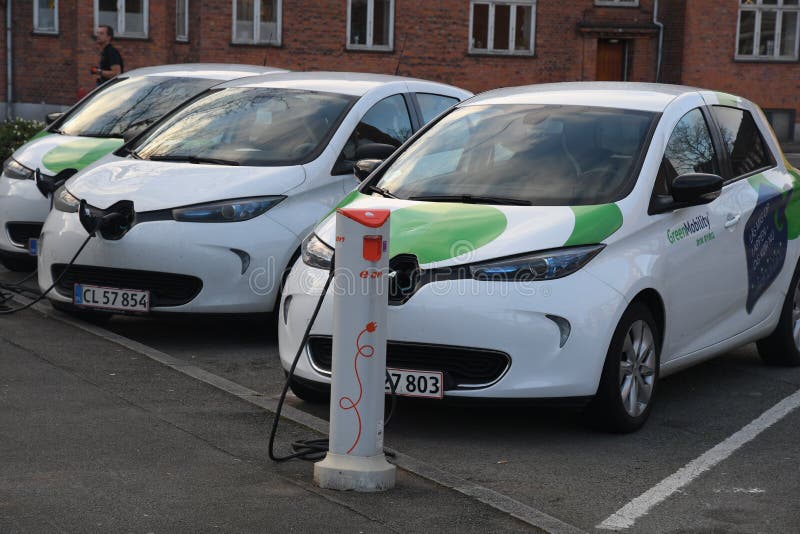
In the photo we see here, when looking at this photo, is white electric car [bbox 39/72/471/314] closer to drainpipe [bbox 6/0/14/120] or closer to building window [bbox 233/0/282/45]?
building window [bbox 233/0/282/45]

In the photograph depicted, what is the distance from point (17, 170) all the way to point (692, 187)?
6055 mm

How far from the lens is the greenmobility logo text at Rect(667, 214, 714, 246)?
22.4ft

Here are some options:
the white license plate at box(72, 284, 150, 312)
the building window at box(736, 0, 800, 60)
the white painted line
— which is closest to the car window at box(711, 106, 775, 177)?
the white painted line

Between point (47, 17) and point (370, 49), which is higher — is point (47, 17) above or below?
above

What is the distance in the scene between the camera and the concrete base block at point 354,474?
5355 mm

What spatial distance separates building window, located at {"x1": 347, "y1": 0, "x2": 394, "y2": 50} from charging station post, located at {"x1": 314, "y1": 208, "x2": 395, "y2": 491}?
91.5 ft

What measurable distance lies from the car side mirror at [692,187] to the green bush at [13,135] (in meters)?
10.0

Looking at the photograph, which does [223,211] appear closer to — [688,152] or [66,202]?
[66,202]

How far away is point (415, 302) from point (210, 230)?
245cm

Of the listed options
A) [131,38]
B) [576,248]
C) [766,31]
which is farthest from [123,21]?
[576,248]

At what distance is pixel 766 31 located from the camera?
33.9 m

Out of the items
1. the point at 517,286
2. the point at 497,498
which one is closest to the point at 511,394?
the point at 517,286

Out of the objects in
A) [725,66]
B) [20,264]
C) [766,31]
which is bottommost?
[20,264]

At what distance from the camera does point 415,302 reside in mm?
6137
